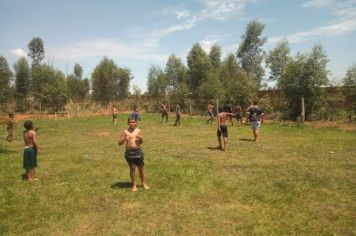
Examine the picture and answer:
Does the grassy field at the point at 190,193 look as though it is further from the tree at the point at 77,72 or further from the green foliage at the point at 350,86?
the tree at the point at 77,72

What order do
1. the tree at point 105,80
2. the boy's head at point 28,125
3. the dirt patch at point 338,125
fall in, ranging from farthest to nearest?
1. the tree at point 105,80
2. the dirt patch at point 338,125
3. the boy's head at point 28,125

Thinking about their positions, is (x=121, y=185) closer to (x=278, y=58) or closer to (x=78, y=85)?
(x=278, y=58)

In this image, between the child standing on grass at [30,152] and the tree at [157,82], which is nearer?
the child standing on grass at [30,152]

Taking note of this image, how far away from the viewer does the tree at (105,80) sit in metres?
64.8

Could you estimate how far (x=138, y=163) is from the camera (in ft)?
31.2

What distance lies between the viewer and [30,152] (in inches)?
429

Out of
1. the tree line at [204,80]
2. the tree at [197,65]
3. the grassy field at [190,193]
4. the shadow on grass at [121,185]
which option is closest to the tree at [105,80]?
the tree line at [204,80]

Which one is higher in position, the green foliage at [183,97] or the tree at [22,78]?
the tree at [22,78]

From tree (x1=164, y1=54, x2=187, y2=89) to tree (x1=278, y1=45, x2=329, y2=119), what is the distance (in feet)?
99.6

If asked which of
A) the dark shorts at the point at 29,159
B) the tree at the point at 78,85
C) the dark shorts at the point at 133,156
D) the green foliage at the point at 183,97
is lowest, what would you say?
the dark shorts at the point at 29,159

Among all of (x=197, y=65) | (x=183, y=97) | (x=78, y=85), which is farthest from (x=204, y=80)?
(x=78, y=85)

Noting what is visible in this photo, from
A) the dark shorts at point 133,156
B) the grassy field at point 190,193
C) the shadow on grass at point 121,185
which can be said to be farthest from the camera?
the shadow on grass at point 121,185

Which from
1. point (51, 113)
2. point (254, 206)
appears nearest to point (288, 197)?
point (254, 206)

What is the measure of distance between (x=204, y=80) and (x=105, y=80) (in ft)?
67.4
